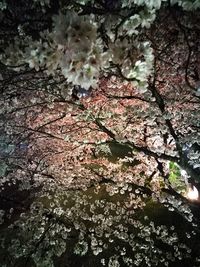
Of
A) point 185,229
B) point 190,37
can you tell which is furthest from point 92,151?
point 190,37

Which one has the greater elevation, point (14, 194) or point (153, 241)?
point (14, 194)

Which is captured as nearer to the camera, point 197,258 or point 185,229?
point 197,258

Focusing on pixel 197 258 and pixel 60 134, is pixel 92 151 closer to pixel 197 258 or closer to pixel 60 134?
pixel 60 134

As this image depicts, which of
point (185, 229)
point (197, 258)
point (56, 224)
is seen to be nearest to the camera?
point (197, 258)

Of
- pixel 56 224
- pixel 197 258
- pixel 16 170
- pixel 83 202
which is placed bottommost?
pixel 197 258

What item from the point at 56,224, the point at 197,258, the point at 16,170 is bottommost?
the point at 197,258

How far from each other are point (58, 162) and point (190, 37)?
308 inches

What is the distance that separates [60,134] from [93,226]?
12.3ft

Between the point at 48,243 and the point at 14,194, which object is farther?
the point at 14,194

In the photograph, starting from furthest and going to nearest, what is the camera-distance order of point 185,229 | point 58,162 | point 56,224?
point 58,162 → point 185,229 → point 56,224

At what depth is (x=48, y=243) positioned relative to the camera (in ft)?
40.4

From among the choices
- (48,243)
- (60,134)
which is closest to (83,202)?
(48,243)

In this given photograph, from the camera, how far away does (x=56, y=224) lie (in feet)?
42.4

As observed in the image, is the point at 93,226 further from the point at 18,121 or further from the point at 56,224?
the point at 18,121
